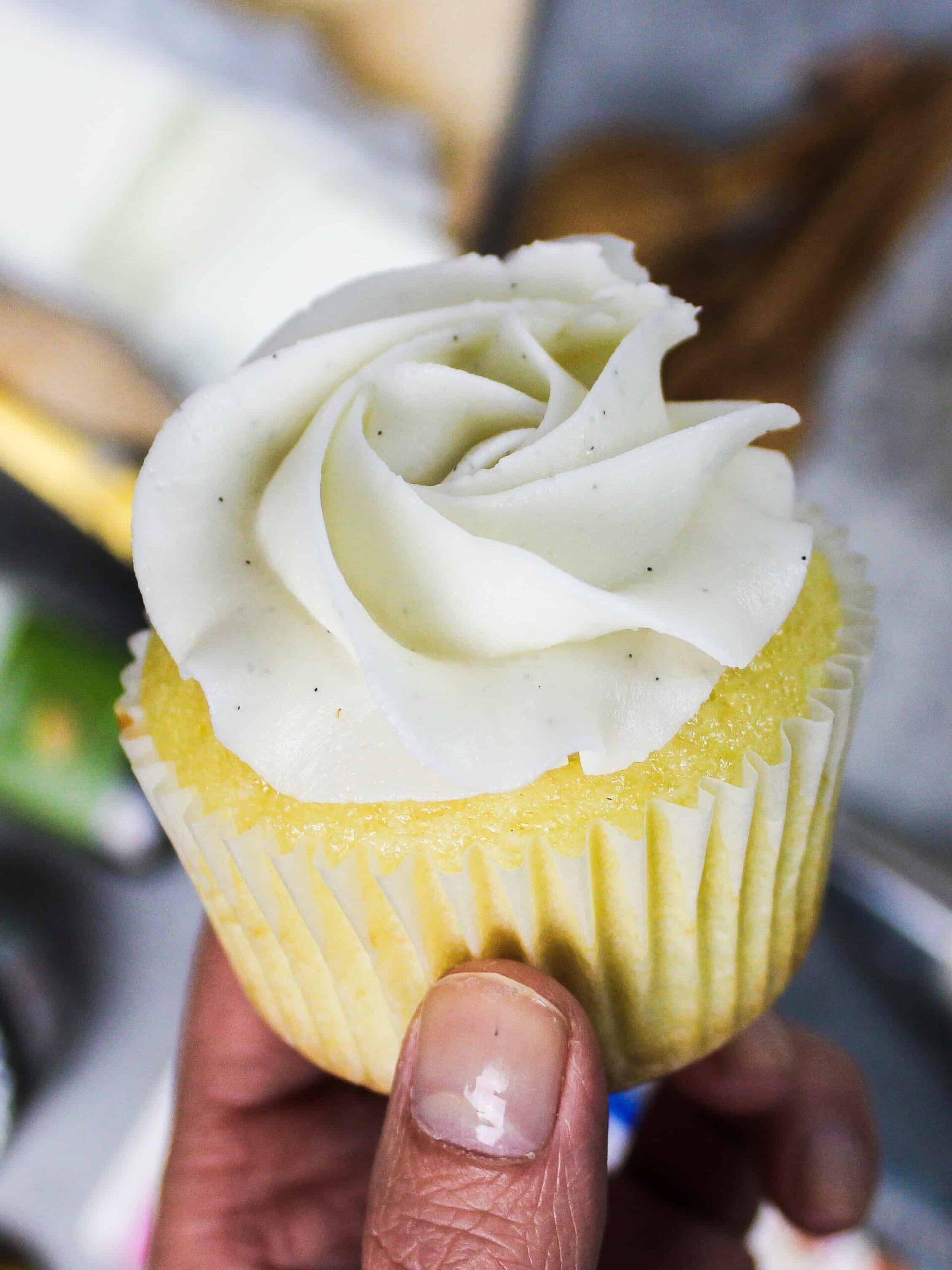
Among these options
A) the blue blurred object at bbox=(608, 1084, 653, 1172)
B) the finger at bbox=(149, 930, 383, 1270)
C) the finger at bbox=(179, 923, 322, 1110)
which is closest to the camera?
the finger at bbox=(149, 930, 383, 1270)

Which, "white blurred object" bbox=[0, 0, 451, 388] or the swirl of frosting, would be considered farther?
"white blurred object" bbox=[0, 0, 451, 388]

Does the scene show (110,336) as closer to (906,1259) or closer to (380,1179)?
(380,1179)

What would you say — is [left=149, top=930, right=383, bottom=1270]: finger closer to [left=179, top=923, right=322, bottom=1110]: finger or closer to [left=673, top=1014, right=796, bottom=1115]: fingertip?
[left=179, top=923, right=322, bottom=1110]: finger

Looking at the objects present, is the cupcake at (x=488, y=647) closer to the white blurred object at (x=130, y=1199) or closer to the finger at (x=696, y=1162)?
the finger at (x=696, y=1162)

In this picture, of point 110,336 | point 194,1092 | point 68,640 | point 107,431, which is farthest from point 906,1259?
point 110,336

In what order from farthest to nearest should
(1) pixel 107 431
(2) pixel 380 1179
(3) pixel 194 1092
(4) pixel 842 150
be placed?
(4) pixel 842 150, (1) pixel 107 431, (3) pixel 194 1092, (2) pixel 380 1179

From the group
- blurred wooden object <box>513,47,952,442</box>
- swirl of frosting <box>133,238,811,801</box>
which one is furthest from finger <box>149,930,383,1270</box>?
blurred wooden object <box>513,47,952,442</box>

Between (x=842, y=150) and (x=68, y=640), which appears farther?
(x=842, y=150)

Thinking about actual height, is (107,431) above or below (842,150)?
below
